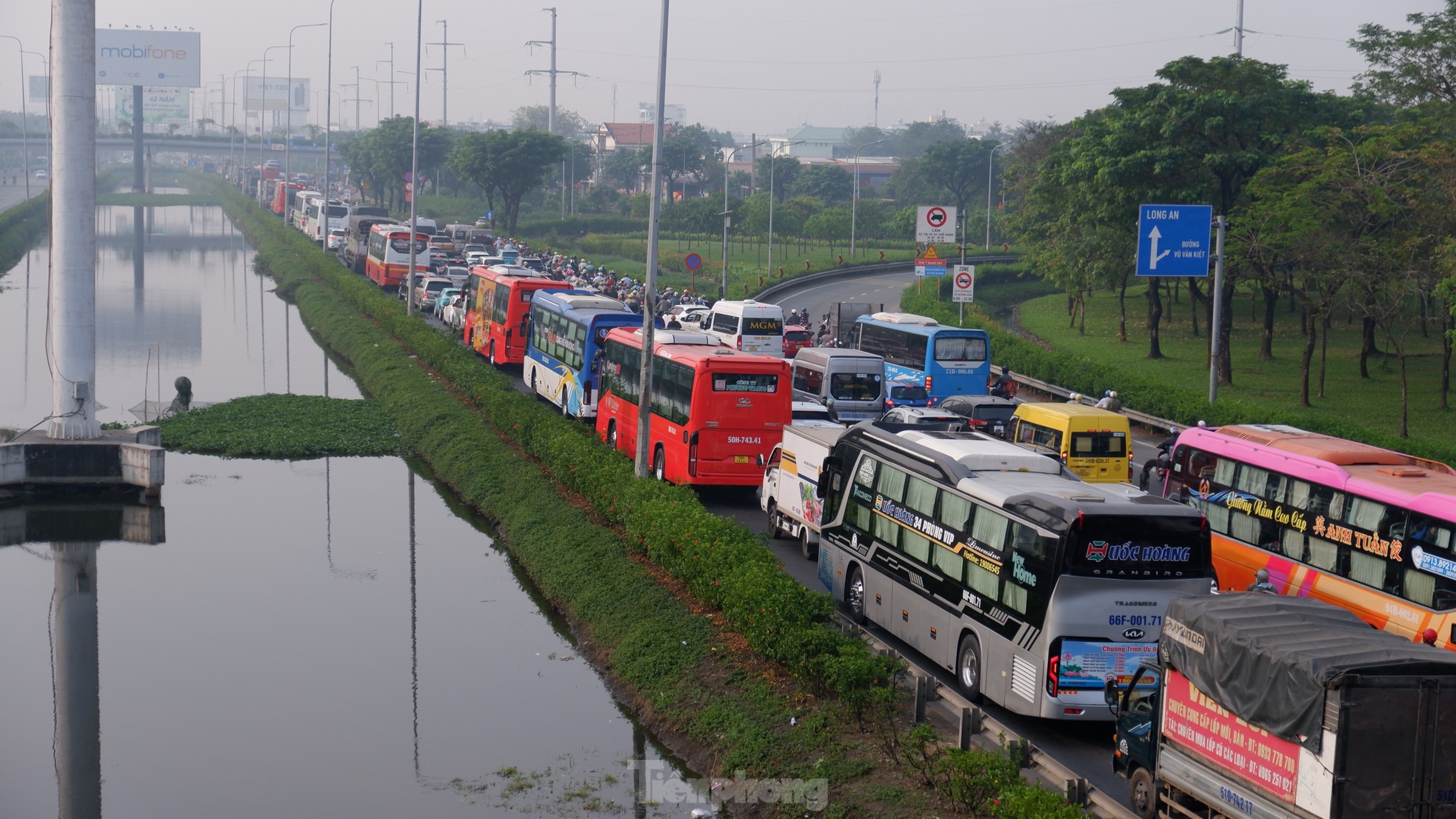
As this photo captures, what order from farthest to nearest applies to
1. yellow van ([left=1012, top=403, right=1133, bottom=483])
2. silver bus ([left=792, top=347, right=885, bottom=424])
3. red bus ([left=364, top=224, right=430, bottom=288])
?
red bus ([left=364, top=224, right=430, bottom=288]) < silver bus ([left=792, top=347, right=885, bottom=424]) < yellow van ([left=1012, top=403, right=1133, bottom=483])

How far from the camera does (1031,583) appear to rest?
12133 millimetres

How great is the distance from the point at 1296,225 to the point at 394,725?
26.4m

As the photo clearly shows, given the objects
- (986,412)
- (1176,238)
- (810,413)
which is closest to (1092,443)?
(810,413)

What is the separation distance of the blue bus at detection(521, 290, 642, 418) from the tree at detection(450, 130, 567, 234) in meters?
55.4

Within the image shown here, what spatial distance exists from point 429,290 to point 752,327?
67.7ft

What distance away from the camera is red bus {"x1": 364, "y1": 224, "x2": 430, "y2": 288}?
55.7m

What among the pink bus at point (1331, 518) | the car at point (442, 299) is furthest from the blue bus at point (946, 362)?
the car at point (442, 299)

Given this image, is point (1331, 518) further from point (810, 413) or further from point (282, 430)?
point (282, 430)

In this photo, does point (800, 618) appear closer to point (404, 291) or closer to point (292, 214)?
point (404, 291)

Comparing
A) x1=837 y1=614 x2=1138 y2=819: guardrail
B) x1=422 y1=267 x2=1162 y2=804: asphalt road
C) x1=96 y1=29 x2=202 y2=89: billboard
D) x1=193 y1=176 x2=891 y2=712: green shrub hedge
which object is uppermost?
x1=96 y1=29 x2=202 y2=89: billboard

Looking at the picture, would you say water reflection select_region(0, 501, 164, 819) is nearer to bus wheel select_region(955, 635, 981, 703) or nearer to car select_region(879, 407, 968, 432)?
bus wheel select_region(955, 635, 981, 703)

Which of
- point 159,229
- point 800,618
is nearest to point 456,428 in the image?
point 800,618

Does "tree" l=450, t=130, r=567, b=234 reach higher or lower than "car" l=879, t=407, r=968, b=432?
higher

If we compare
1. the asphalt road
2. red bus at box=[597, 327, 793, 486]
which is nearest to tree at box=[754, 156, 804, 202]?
the asphalt road
